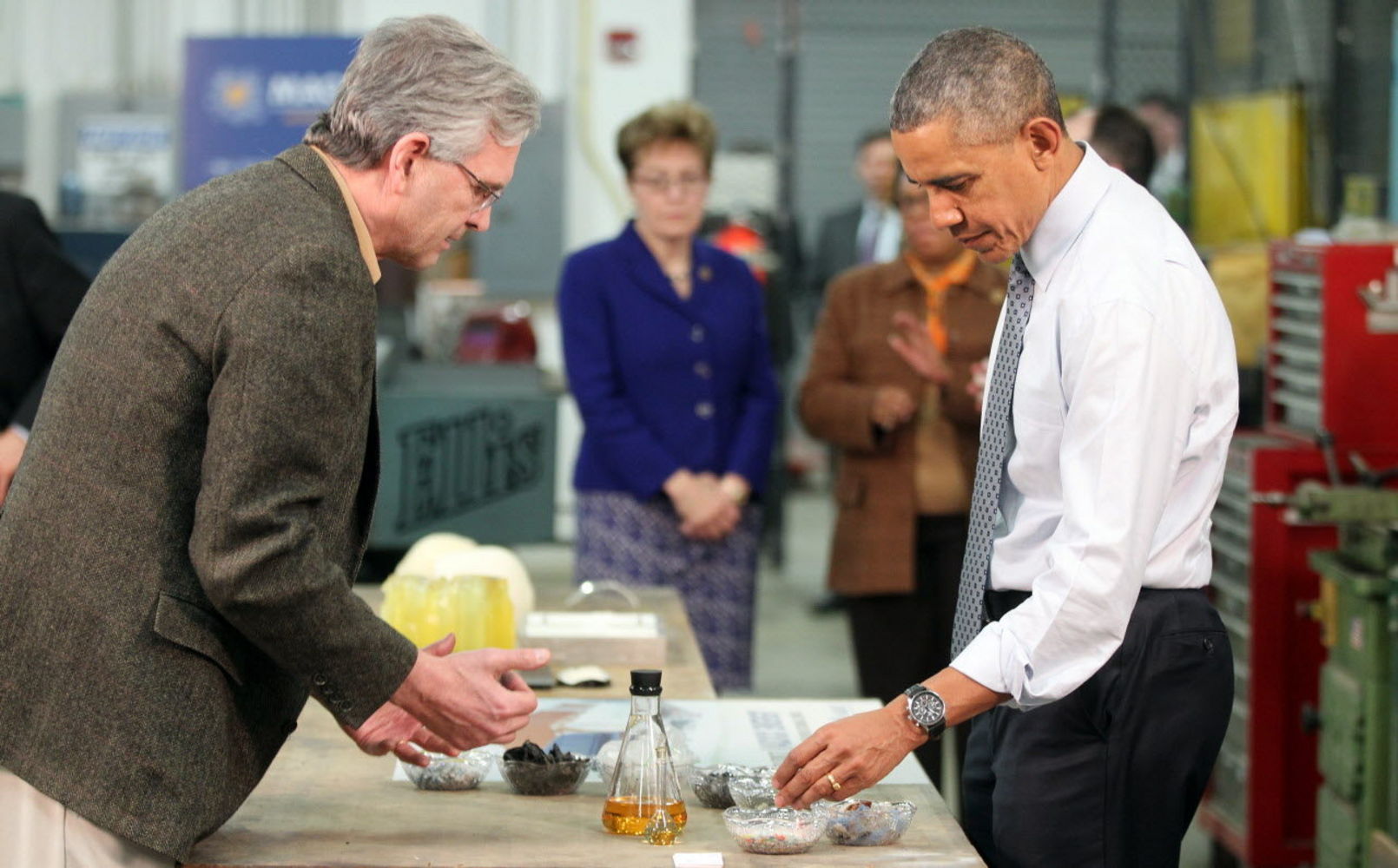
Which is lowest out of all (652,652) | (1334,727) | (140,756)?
(1334,727)

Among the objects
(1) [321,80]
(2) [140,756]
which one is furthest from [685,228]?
(1) [321,80]

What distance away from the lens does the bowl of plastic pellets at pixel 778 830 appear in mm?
1717

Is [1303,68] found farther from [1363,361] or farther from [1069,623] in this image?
[1069,623]

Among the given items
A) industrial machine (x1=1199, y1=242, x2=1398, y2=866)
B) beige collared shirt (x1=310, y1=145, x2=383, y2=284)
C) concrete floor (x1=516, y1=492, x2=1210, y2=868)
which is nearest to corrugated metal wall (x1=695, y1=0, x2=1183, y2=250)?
concrete floor (x1=516, y1=492, x2=1210, y2=868)

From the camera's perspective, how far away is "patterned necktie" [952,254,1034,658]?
1.95 metres

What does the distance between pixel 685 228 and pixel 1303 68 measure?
3076 mm

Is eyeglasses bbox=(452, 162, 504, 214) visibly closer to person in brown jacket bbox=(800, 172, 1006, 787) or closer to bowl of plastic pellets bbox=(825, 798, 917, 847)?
bowl of plastic pellets bbox=(825, 798, 917, 847)

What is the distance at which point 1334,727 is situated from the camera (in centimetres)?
326

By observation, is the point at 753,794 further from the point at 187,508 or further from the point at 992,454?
the point at 187,508

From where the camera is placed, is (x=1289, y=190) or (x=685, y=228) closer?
(x=685, y=228)

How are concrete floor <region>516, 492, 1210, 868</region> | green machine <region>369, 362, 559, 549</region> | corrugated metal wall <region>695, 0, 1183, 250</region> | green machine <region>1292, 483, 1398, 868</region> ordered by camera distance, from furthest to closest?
1. corrugated metal wall <region>695, 0, 1183, 250</region>
2. concrete floor <region>516, 492, 1210, 868</region>
3. green machine <region>369, 362, 559, 549</region>
4. green machine <region>1292, 483, 1398, 868</region>

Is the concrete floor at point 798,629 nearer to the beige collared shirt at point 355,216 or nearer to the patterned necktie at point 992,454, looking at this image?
the patterned necktie at point 992,454

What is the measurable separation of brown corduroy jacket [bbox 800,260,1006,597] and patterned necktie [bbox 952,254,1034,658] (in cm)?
133

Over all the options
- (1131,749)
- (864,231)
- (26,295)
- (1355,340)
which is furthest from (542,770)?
(864,231)
